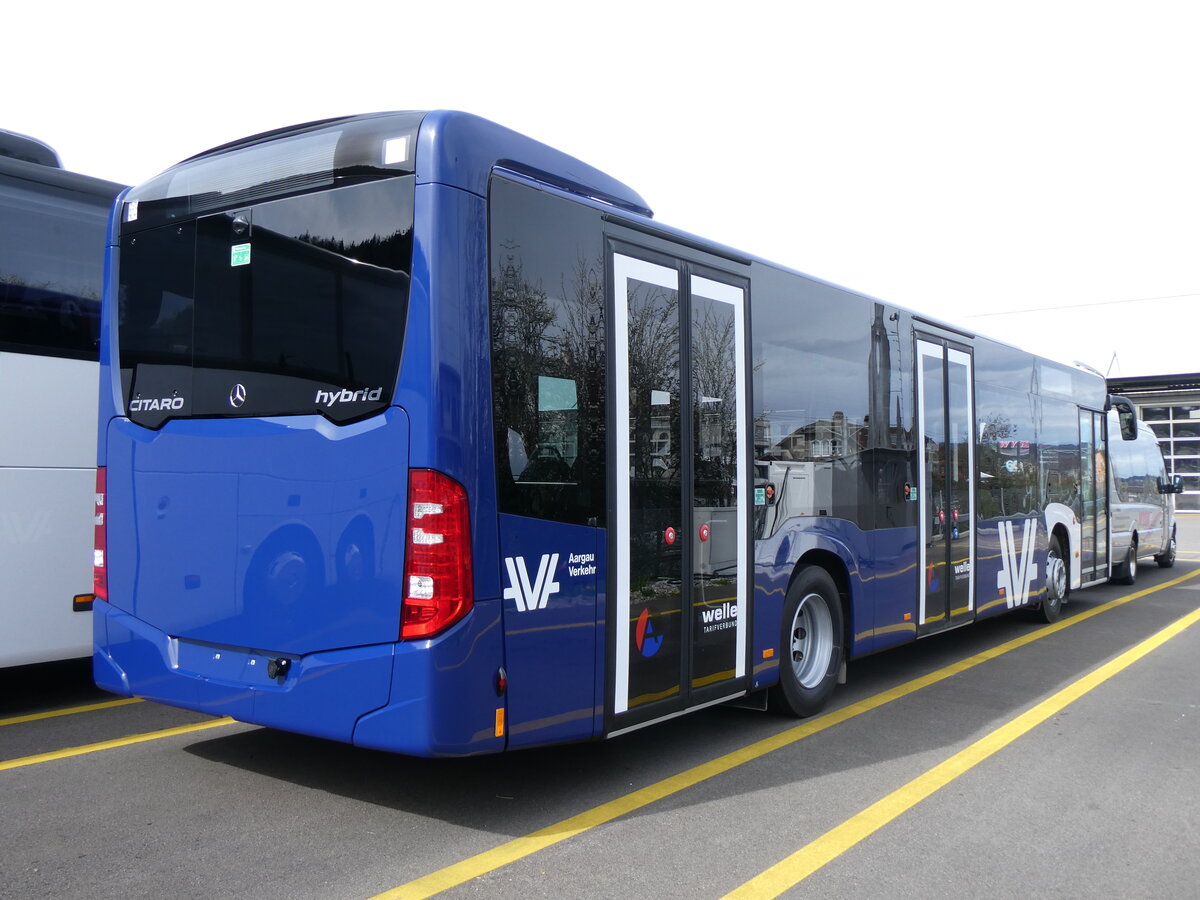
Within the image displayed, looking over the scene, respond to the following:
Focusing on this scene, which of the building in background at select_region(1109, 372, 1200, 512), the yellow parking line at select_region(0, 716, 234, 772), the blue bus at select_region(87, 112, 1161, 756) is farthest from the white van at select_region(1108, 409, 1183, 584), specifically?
the building in background at select_region(1109, 372, 1200, 512)

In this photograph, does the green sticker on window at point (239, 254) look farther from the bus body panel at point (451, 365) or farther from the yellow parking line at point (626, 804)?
the yellow parking line at point (626, 804)

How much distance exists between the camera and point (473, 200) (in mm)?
4273

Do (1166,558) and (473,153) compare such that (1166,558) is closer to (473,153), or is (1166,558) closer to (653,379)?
(653,379)

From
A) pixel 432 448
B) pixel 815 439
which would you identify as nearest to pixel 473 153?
pixel 432 448

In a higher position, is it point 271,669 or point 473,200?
point 473,200

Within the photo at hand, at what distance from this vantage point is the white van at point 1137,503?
14.8 metres

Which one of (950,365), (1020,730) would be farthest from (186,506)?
(950,365)

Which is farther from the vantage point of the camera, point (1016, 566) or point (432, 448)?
point (1016, 566)

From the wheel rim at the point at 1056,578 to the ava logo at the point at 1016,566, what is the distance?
69cm

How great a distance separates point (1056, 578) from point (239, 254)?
9.87 meters

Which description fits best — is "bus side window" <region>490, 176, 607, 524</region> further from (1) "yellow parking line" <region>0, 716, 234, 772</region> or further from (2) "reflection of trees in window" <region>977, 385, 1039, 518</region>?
(2) "reflection of trees in window" <region>977, 385, 1039, 518</region>

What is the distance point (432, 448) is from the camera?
4.06m

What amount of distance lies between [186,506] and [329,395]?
1062mm

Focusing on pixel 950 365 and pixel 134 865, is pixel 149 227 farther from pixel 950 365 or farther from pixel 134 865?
pixel 950 365
